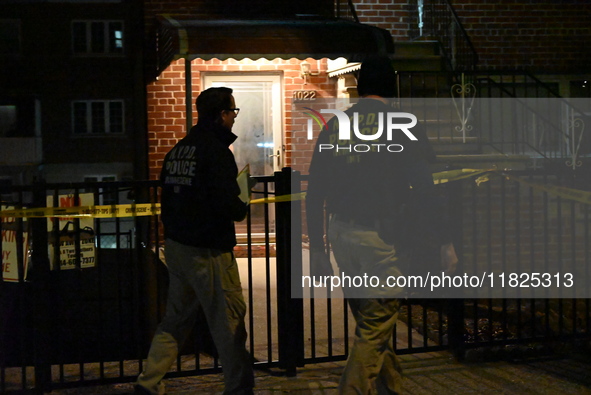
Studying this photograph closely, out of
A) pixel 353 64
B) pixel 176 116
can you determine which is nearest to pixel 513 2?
pixel 353 64

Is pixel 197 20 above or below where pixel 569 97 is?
above

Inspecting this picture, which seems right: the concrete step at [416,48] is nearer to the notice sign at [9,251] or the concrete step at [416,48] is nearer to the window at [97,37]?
the window at [97,37]

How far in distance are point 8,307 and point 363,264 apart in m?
3.83

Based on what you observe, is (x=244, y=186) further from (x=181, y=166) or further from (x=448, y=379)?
(x=448, y=379)

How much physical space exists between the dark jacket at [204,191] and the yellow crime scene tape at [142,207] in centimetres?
79

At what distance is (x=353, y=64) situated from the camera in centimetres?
984

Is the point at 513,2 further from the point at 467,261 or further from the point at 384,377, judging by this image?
the point at 384,377

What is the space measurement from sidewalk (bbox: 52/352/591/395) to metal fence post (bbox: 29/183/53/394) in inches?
10.5

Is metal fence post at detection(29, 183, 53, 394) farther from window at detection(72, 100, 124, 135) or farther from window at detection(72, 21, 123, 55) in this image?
window at detection(72, 21, 123, 55)

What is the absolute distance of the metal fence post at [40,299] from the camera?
5.29 meters

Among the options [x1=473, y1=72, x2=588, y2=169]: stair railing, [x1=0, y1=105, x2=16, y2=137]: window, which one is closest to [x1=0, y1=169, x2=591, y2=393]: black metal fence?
[x1=473, y1=72, x2=588, y2=169]: stair railing

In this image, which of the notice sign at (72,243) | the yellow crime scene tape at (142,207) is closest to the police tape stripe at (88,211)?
the yellow crime scene tape at (142,207)

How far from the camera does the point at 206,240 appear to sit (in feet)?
15.1

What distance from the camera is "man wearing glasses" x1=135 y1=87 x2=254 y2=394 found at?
15.0ft
